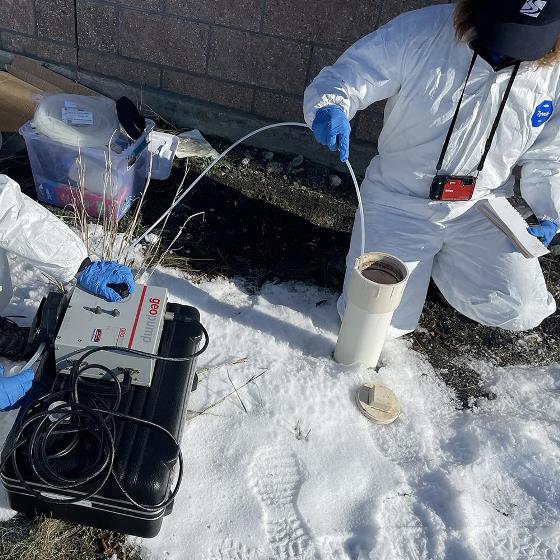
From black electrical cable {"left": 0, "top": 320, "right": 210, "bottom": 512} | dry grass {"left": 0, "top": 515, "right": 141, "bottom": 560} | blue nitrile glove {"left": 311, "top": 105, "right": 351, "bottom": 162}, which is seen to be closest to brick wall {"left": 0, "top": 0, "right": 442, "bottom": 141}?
blue nitrile glove {"left": 311, "top": 105, "right": 351, "bottom": 162}

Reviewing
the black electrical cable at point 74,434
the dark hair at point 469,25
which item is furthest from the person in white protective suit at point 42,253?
the dark hair at point 469,25

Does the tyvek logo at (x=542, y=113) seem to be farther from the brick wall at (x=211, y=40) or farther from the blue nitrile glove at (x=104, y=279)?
the blue nitrile glove at (x=104, y=279)

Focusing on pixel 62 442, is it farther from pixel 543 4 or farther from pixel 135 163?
pixel 543 4

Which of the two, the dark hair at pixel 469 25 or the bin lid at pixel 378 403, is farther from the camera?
the bin lid at pixel 378 403

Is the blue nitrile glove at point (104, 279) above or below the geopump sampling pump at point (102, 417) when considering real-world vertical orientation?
above

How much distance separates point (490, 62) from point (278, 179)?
4.15ft

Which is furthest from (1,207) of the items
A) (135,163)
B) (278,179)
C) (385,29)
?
(278,179)

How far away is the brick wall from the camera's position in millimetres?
2625

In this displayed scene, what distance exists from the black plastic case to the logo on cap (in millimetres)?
1318

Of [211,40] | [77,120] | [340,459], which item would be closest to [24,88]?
[77,120]

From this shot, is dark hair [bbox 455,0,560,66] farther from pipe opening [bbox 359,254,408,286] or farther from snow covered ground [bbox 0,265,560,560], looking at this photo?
snow covered ground [bbox 0,265,560,560]

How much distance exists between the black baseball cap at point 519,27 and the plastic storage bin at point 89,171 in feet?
4.55

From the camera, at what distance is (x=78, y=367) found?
148 centimetres

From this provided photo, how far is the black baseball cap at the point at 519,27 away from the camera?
1.65m
